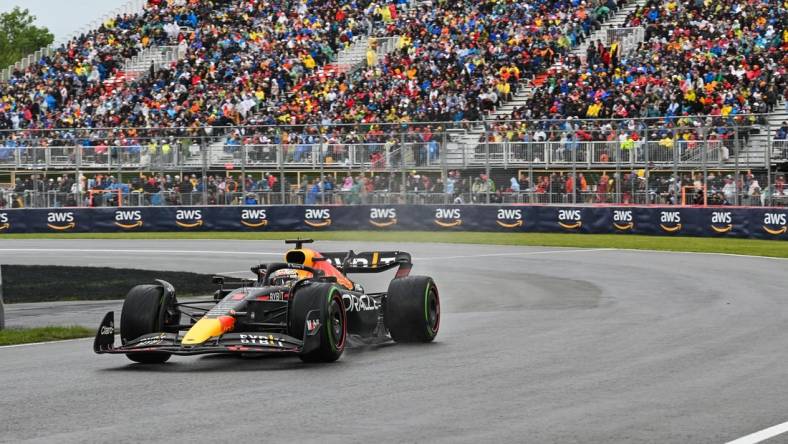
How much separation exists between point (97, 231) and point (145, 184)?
2.52m

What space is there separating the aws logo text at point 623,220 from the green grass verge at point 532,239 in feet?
1.06

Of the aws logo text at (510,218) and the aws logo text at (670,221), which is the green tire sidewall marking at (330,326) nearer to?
the aws logo text at (670,221)

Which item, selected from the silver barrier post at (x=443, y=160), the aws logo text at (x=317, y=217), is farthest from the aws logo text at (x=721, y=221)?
the aws logo text at (x=317, y=217)

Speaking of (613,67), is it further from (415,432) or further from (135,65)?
(415,432)

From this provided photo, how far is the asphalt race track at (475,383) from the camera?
845cm

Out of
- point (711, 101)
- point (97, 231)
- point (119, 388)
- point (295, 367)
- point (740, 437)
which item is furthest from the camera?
point (97, 231)

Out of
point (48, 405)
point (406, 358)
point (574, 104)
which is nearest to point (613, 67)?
point (574, 104)

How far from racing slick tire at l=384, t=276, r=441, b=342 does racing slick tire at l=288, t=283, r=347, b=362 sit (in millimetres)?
1600

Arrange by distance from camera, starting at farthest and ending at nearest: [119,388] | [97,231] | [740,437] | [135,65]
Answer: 1. [135,65]
2. [97,231]
3. [119,388]
4. [740,437]

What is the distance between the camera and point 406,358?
12523 millimetres

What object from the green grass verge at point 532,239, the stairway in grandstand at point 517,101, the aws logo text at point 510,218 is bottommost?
the green grass verge at point 532,239

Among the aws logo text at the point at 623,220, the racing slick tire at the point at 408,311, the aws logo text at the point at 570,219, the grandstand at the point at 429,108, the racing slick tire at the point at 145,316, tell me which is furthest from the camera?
the aws logo text at the point at 570,219

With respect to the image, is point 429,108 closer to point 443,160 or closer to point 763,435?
point 443,160

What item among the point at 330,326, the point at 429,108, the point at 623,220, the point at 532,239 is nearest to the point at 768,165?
the point at 623,220
